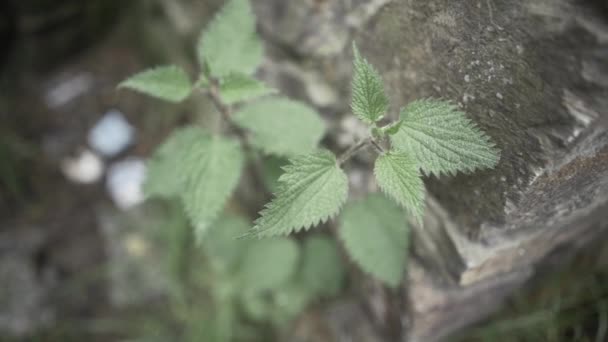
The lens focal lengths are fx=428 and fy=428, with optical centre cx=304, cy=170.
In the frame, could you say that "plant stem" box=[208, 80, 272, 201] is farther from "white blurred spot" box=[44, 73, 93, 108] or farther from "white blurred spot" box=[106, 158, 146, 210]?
"white blurred spot" box=[44, 73, 93, 108]

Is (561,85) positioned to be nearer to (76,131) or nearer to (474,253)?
(474,253)

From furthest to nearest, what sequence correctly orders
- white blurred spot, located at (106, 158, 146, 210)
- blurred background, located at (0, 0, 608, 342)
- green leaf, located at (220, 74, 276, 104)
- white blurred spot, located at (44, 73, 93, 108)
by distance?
white blurred spot, located at (44, 73, 93, 108) → white blurred spot, located at (106, 158, 146, 210) → blurred background, located at (0, 0, 608, 342) → green leaf, located at (220, 74, 276, 104)

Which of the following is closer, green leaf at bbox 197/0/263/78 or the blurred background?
green leaf at bbox 197/0/263/78

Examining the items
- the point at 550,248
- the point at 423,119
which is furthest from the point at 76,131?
the point at 550,248

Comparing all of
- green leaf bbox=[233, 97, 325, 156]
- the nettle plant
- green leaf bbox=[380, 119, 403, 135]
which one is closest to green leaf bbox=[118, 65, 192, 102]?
the nettle plant

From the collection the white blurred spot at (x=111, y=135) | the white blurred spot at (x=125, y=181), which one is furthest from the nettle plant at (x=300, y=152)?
the white blurred spot at (x=111, y=135)

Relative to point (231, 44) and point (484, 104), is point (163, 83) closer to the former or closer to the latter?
point (231, 44)

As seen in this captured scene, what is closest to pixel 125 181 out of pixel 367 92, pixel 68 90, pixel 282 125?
pixel 68 90
